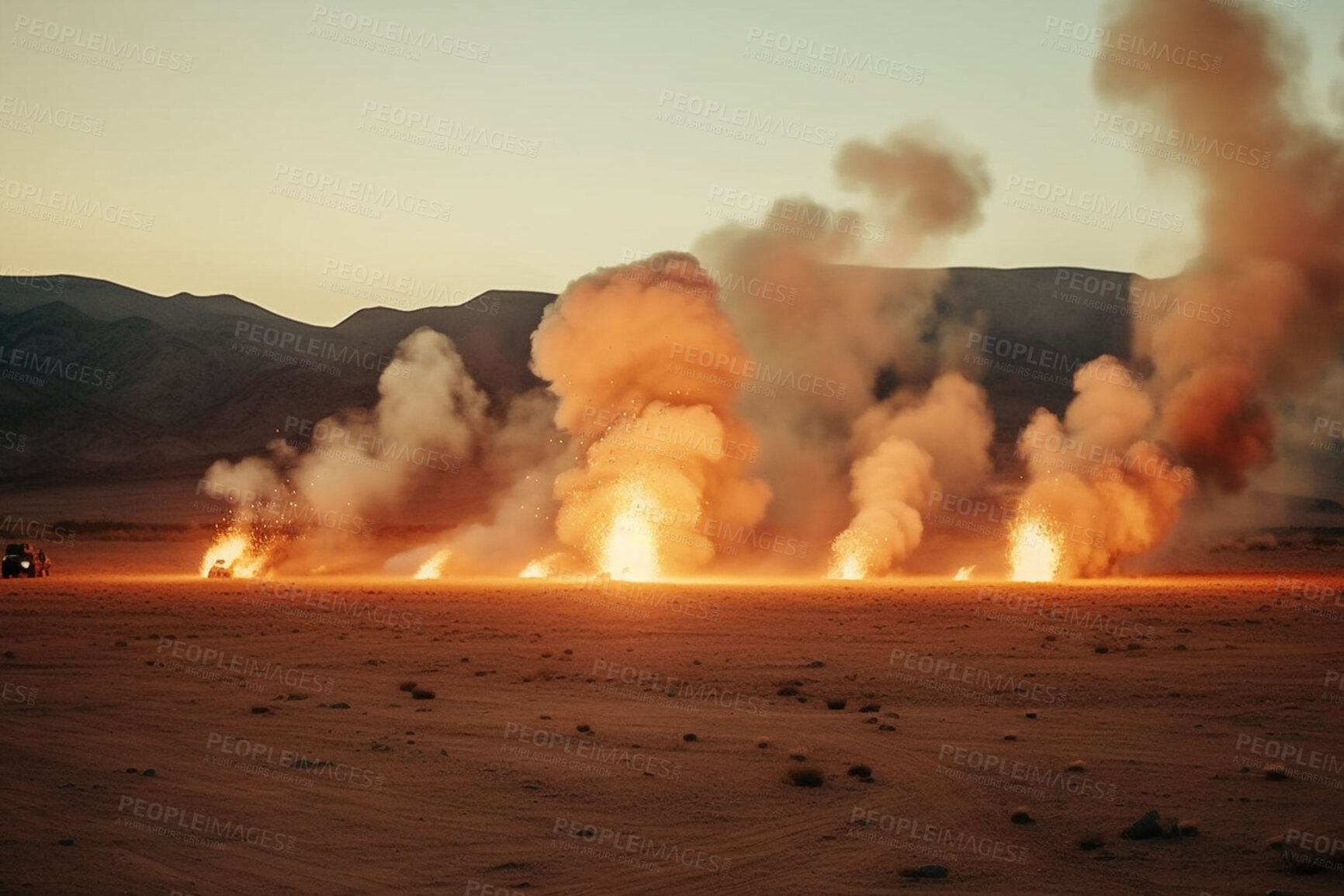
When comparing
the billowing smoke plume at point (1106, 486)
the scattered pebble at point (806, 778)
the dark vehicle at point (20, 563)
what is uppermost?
the billowing smoke plume at point (1106, 486)

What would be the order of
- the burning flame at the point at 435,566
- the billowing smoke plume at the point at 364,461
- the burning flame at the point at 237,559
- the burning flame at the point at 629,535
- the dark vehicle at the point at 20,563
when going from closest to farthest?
1. the dark vehicle at the point at 20,563
2. the burning flame at the point at 629,535
3. the burning flame at the point at 237,559
4. the burning flame at the point at 435,566
5. the billowing smoke plume at the point at 364,461

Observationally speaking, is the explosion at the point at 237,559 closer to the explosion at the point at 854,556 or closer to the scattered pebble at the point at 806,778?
the explosion at the point at 854,556

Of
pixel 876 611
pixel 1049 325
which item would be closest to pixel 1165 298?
pixel 876 611

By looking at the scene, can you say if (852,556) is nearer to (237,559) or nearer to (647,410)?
(647,410)

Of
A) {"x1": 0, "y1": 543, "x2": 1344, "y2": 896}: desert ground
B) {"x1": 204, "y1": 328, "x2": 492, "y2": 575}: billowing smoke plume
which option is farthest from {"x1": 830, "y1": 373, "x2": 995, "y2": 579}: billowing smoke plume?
{"x1": 204, "y1": 328, "x2": 492, "y2": 575}: billowing smoke plume

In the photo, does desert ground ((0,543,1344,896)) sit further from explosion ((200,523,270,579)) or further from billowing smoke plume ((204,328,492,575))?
billowing smoke plume ((204,328,492,575))

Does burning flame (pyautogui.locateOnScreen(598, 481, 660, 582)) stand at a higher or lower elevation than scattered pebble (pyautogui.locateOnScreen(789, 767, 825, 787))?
higher

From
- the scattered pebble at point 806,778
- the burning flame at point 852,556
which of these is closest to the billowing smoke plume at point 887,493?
the burning flame at point 852,556
